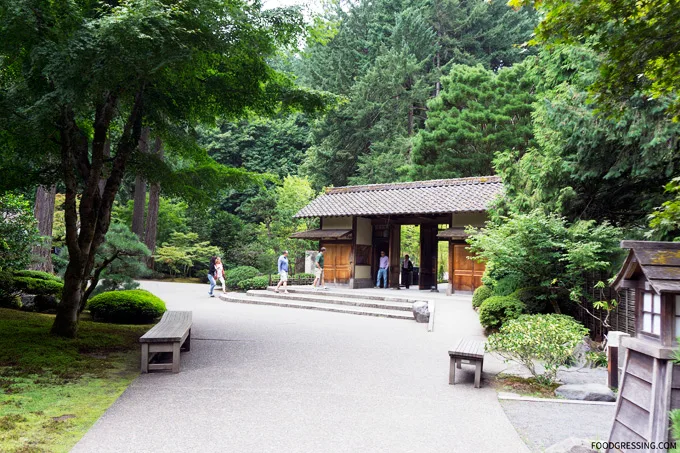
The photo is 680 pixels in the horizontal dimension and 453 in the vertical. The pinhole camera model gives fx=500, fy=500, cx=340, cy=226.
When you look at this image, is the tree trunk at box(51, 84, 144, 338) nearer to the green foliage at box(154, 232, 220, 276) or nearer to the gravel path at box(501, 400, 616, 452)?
the gravel path at box(501, 400, 616, 452)

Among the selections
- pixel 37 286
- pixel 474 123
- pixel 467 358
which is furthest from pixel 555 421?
pixel 474 123

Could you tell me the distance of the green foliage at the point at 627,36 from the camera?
3.96 m

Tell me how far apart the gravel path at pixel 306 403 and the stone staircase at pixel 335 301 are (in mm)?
4574

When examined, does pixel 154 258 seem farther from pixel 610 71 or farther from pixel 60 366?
pixel 610 71

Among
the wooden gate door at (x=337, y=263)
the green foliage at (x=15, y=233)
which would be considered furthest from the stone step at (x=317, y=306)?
the green foliage at (x=15, y=233)

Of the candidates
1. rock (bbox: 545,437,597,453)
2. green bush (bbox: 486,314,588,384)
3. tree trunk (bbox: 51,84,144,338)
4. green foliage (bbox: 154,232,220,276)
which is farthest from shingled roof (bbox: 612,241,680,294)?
green foliage (bbox: 154,232,220,276)

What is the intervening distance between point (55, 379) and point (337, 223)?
619 inches

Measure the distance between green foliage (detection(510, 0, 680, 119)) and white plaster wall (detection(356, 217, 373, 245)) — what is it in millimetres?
16230

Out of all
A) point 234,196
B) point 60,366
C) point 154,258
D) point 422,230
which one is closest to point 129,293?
point 60,366

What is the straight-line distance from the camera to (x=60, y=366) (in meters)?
6.61

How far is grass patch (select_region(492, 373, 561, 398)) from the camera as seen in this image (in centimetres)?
625

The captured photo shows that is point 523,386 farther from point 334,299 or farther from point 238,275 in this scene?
point 238,275

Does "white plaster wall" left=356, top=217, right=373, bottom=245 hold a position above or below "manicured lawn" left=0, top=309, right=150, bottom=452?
above

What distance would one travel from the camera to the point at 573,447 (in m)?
3.92
